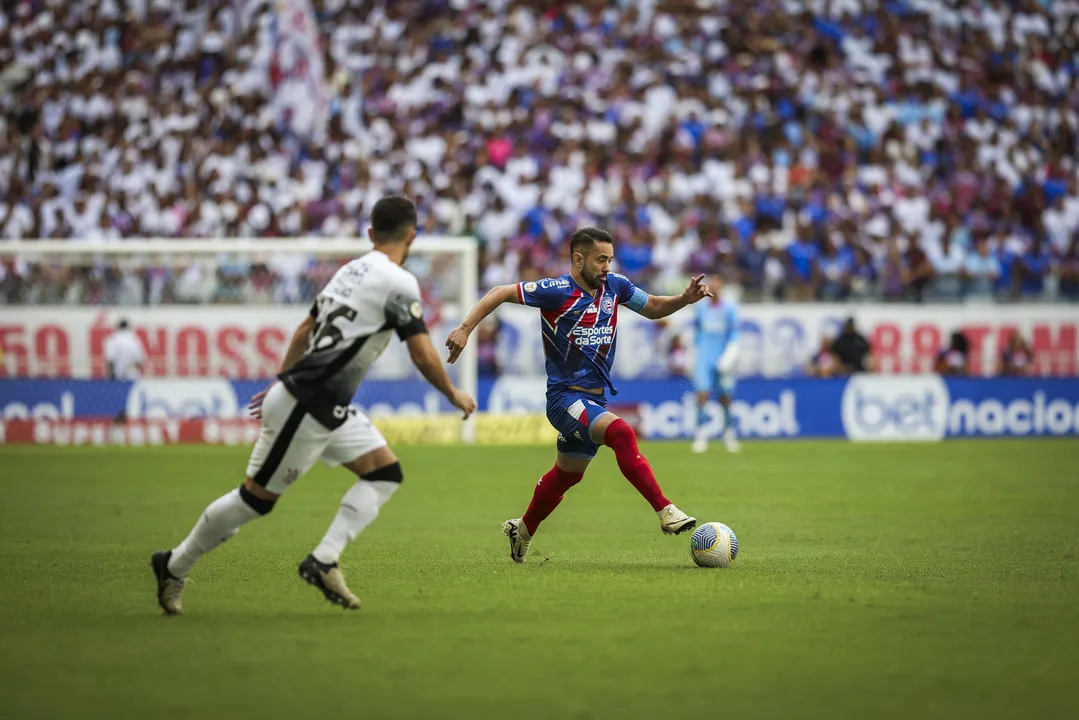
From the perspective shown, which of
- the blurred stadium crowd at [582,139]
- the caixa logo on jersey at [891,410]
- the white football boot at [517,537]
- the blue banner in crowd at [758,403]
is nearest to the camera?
the white football boot at [517,537]

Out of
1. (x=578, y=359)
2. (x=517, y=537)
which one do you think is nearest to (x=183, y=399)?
(x=517, y=537)

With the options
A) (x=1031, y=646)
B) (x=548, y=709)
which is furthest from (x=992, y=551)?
(x=548, y=709)

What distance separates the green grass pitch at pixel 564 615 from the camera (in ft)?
19.1

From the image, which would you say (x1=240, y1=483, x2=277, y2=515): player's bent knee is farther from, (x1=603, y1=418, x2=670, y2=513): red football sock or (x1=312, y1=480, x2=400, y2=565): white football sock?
(x1=603, y1=418, x2=670, y2=513): red football sock

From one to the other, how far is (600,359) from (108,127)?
75.2 feet

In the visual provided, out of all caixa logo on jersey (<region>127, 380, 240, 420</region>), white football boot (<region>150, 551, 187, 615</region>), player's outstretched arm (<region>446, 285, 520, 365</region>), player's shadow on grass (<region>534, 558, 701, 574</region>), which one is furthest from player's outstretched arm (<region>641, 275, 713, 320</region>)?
caixa logo on jersey (<region>127, 380, 240, 420</region>)

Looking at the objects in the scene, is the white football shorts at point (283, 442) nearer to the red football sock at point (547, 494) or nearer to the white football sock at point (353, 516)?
the white football sock at point (353, 516)

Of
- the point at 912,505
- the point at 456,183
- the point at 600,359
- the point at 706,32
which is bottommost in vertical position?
the point at 912,505

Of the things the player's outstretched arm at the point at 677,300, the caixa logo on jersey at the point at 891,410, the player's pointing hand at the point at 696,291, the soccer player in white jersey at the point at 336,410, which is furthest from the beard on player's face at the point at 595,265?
the caixa logo on jersey at the point at 891,410

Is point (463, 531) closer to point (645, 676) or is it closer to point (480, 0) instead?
point (645, 676)

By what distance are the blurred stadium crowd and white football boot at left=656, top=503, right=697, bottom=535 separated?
16.8 m

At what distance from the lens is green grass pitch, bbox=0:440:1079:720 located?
229 inches

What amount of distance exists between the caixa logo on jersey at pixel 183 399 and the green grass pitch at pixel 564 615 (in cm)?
938

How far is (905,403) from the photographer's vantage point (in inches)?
1051
